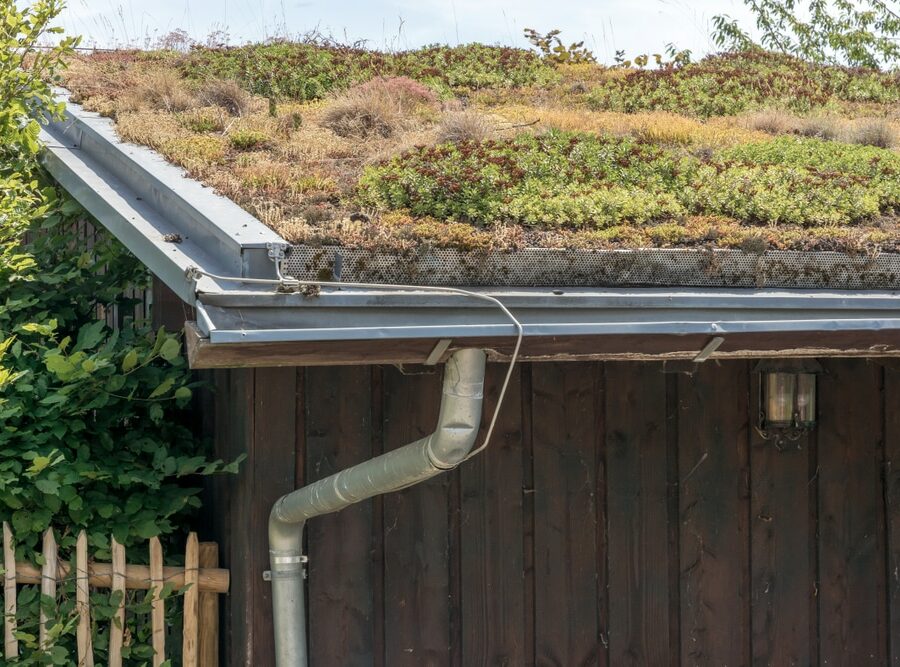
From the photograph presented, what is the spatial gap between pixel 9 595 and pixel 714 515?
103 inches

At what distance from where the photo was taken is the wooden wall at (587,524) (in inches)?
149

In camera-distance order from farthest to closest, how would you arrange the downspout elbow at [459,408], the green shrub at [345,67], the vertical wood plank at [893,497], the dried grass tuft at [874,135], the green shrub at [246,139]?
the green shrub at [345,67] < the dried grass tuft at [874,135] < the green shrub at [246,139] < the vertical wood plank at [893,497] < the downspout elbow at [459,408]

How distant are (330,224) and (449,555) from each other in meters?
1.33

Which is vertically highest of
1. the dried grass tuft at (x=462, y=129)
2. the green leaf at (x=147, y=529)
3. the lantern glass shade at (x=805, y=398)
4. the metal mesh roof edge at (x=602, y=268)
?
the dried grass tuft at (x=462, y=129)

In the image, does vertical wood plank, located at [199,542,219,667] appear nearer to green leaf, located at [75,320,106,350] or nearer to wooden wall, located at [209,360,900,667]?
wooden wall, located at [209,360,900,667]

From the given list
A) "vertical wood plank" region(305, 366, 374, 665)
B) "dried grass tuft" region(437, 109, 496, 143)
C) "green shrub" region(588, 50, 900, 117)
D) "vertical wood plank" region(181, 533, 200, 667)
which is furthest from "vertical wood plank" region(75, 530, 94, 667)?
"green shrub" region(588, 50, 900, 117)

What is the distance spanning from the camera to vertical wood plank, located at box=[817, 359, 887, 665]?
4.33m

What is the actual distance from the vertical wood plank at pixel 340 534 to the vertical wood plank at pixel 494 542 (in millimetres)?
366

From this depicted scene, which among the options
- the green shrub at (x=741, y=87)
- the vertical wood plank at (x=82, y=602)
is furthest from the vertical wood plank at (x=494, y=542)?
the green shrub at (x=741, y=87)

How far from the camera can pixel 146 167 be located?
414 centimetres

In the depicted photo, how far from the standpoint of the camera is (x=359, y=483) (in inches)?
127

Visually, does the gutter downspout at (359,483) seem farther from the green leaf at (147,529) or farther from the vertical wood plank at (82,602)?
the vertical wood plank at (82,602)

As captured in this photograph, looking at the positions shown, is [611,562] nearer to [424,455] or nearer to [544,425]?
[544,425]

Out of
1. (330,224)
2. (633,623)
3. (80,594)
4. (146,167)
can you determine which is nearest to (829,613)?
(633,623)
